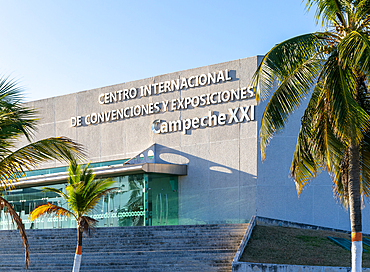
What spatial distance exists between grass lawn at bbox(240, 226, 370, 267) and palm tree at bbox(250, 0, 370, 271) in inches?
239

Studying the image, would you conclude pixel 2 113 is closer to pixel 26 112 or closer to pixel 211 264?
pixel 26 112

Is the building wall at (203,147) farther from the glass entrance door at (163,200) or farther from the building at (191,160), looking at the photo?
the glass entrance door at (163,200)

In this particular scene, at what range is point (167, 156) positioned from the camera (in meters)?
28.3

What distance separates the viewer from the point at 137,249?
20891 millimetres

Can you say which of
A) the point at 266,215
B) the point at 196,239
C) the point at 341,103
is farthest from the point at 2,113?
the point at 266,215

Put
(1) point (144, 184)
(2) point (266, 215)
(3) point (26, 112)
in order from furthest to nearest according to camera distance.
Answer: (1) point (144, 184), (2) point (266, 215), (3) point (26, 112)

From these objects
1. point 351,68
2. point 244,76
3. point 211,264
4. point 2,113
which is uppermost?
point 244,76

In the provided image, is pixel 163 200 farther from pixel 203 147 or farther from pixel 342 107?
pixel 342 107

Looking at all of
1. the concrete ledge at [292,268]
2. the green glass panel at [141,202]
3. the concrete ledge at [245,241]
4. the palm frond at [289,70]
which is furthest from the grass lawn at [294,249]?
the palm frond at [289,70]

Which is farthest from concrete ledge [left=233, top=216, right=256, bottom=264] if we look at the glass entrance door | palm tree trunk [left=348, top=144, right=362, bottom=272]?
palm tree trunk [left=348, top=144, right=362, bottom=272]

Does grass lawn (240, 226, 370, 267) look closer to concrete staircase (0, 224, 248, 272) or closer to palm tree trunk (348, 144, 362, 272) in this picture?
concrete staircase (0, 224, 248, 272)

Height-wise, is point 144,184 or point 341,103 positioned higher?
point 341,103

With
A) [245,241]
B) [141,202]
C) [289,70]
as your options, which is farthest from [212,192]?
[289,70]

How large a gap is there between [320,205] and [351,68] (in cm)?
1581
